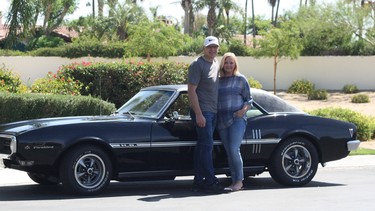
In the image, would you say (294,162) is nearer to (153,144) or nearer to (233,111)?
(233,111)

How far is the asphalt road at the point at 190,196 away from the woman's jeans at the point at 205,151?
29 cm

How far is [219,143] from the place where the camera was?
1077cm

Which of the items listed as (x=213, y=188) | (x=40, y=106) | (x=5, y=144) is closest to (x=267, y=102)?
(x=213, y=188)

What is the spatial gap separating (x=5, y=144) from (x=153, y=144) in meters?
1.95

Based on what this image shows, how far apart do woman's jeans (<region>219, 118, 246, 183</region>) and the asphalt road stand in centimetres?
32

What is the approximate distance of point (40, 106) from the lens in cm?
1622

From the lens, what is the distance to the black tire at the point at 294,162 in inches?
438

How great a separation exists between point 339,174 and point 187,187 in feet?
10.5

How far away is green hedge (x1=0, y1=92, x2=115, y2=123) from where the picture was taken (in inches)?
633

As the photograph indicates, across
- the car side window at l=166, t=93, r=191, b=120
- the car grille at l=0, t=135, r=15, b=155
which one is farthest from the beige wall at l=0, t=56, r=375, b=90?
the car grille at l=0, t=135, r=15, b=155

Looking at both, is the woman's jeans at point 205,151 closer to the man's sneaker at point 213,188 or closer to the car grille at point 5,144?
the man's sneaker at point 213,188

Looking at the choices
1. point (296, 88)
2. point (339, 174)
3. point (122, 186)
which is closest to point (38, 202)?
point (122, 186)

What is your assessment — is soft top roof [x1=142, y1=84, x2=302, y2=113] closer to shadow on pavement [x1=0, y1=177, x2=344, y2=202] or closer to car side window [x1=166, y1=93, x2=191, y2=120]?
car side window [x1=166, y1=93, x2=191, y2=120]

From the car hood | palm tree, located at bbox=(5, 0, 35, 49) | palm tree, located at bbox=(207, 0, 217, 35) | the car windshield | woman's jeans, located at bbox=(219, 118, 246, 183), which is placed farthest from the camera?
palm tree, located at bbox=(207, 0, 217, 35)
